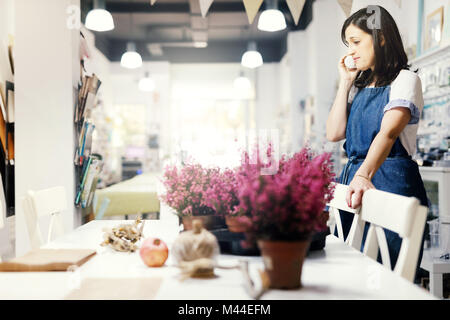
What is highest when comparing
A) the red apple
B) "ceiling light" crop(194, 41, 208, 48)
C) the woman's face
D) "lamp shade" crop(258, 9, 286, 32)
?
"ceiling light" crop(194, 41, 208, 48)

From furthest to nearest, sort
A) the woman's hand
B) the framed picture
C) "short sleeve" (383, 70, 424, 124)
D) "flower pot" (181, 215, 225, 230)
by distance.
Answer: the framed picture < "short sleeve" (383, 70, 424, 124) < the woman's hand < "flower pot" (181, 215, 225, 230)

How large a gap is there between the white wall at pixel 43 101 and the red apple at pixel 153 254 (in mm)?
1930

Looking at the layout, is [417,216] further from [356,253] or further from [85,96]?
[85,96]

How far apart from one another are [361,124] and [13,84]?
91.5 inches

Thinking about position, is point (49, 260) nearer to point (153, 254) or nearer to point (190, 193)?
point (153, 254)

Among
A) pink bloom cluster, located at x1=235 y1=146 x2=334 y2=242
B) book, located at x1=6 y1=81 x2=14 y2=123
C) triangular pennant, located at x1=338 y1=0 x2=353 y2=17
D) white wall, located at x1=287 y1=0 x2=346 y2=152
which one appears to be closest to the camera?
pink bloom cluster, located at x1=235 y1=146 x2=334 y2=242

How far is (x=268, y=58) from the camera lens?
35.4ft

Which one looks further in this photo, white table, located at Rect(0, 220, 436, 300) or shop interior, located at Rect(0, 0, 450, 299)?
shop interior, located at Rect(0, 0, 450, 299)

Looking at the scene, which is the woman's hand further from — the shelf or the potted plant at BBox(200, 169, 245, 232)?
the shelf

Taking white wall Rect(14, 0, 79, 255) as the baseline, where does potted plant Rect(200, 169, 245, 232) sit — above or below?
below

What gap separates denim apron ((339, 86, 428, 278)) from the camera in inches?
73.0

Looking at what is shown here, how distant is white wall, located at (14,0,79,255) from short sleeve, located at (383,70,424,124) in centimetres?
199

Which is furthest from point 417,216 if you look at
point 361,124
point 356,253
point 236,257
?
point 361,124

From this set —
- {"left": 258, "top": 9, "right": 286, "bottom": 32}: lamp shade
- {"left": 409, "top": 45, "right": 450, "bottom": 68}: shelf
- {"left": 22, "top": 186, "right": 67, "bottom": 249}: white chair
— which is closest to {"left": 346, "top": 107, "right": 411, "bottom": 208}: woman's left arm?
{"left": 22, "top": 186, "right": 67, "bottom": 249}: white chair
